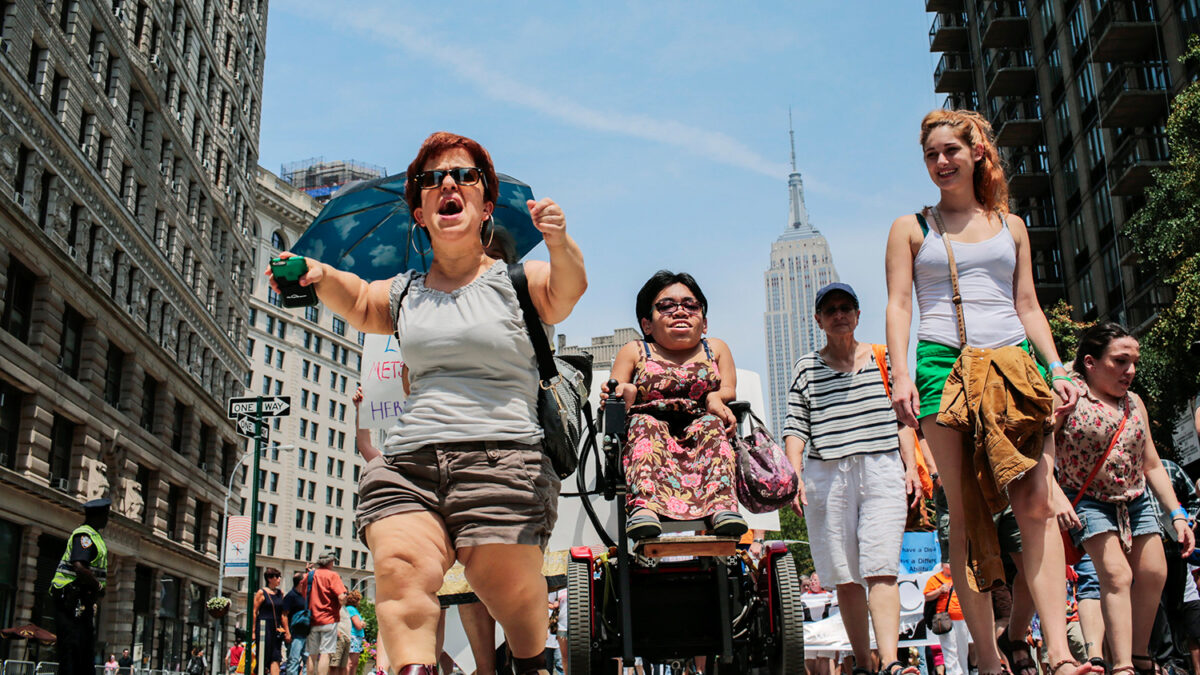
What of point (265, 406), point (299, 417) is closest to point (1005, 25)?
point (265, 406)

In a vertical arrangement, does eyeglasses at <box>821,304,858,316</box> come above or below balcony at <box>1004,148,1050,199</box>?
below

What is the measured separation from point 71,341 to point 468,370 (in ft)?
113

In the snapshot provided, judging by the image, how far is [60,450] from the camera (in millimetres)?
33344

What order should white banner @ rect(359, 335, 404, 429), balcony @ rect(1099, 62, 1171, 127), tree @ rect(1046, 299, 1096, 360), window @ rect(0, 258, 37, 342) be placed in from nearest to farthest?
white banner @ rect(359, 335, 404, 429) → tree @ rect(1046, 299, 1096, 360) → window @ rect(0, 258, 37, 342) → balcony @ rect(1099, 62, 1171, 127)

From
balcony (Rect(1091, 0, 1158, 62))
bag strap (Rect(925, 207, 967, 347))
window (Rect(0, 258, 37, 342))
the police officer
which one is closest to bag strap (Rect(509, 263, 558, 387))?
bag strap (Rect(925, 207, 967, 347))

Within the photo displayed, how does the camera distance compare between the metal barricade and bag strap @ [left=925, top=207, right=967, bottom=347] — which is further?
the metal barricade

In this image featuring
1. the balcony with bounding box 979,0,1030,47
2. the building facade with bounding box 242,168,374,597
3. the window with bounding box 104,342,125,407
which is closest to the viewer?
the window with bounding box 104,342,125,407

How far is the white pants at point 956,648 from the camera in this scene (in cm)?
980

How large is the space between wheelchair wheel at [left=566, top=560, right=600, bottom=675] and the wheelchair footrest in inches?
23.3

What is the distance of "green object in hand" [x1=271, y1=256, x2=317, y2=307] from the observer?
3.83 meters

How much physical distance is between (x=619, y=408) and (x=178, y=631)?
149 feet

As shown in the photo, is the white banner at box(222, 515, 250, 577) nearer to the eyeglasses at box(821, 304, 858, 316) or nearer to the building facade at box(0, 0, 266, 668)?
the building facade at box(0, 0, 266, 668)

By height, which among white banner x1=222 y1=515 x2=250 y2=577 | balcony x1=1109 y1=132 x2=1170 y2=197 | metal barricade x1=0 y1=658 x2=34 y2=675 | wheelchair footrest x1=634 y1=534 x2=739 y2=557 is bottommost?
metal barricade x1=0 y1=658 x2=34 y2=675

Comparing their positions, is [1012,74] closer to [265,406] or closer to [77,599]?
[265,406]
